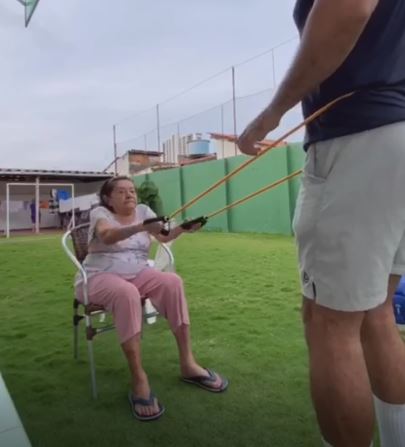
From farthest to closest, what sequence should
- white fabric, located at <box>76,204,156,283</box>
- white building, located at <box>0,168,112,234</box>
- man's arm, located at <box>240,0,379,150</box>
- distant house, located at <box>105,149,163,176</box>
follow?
white building, located at <box>0,168,112,234</box>
distant house, located at <box>105,149,163,176</box>
white fabric, located at <box>76,204,156,283</box>
man's arm, located at <box>240,0,379,150</box>

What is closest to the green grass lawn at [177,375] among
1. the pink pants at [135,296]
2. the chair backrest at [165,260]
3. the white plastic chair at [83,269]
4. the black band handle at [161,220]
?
the white plastic chair at [83,269]

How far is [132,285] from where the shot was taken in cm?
159

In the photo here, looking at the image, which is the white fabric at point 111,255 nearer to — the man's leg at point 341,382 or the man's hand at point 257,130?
the man's hand at point 257,130

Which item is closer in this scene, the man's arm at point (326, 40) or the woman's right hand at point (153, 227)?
the man's arm at point (326, 40)

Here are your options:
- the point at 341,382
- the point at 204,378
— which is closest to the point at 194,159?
the point at 204,378

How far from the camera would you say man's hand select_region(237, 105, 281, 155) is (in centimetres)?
82

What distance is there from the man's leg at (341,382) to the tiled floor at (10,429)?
Result: 2.46 feet

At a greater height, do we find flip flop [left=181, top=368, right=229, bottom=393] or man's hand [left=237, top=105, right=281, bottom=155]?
man's hand [left=237, top=105, right=281, bottom=155]

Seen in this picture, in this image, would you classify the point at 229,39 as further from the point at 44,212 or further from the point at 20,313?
the point at 44,212

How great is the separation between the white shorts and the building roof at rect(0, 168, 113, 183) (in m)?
13.9

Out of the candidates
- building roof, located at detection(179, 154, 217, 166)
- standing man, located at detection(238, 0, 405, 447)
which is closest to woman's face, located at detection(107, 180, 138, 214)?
standing man, located at detection(238, 0, 405, 447)

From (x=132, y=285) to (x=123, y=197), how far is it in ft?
1.43

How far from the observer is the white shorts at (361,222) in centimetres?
70

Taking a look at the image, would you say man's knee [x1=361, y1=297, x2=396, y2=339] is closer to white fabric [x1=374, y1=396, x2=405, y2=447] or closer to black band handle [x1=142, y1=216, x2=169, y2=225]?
white fabric [x1=374, y1=396, x2=405, y2=447]
